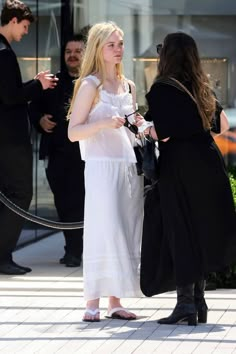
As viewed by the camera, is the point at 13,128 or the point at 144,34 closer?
the point at 13,128

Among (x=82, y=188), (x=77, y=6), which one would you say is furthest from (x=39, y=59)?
(x=82, y=188)

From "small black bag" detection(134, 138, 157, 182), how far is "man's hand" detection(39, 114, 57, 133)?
257cm

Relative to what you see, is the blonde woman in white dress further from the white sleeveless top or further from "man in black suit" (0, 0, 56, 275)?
"man in black suit" (0, 0, 56, 275)

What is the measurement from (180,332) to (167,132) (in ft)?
3.93

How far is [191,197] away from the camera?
672 centimetres

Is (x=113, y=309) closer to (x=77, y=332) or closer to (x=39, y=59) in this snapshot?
(x=77, y=332)

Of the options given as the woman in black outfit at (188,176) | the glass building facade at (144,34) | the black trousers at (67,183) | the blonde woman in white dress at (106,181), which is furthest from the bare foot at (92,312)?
the glass building facade at (144,34)

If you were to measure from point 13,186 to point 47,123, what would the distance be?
643mm

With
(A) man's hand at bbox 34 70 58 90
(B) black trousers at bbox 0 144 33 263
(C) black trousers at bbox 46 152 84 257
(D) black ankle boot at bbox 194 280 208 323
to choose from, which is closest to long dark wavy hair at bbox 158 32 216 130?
(D) black ankle boot at bbox 194 280 208 323

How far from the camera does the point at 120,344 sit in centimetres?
637

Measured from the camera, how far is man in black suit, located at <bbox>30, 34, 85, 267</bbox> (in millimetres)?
9328

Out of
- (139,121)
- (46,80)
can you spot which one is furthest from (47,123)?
(139,121)

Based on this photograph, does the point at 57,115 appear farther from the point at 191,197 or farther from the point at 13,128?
the point at 191,197

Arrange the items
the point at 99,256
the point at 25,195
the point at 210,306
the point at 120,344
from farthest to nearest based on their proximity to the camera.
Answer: the point at 25,195
the point at 210,306
the point at 99,256
the point at 120,344
